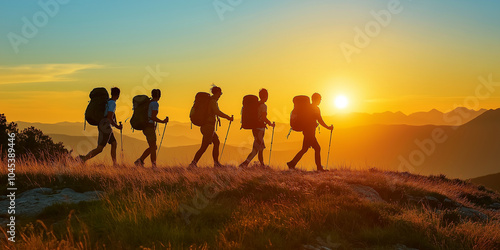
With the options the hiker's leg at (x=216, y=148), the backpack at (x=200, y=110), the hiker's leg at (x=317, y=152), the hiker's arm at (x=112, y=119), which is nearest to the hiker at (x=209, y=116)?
the backpack at (x=200, y=110)

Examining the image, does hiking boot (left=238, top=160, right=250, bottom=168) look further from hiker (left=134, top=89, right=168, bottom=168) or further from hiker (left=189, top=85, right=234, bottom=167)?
hiker (left=134, top=89, right=168, bottom=168)

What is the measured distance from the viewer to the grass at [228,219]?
7301mm

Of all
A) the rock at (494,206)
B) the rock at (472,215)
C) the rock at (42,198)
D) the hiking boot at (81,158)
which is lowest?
the rock at (494,206)

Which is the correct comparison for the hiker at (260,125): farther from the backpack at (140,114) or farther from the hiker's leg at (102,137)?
the hiker's leg at (102,137)

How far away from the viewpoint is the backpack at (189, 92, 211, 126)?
14828 millimetres

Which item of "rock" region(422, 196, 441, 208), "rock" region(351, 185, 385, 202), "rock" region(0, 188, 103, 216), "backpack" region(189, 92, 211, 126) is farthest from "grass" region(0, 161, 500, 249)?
"rock" region(422, 196, 441, 208)

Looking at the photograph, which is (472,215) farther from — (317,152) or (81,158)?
(81,158)

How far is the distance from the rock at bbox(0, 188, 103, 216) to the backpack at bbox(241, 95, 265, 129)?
6437 mm

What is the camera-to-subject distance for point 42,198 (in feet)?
34.1

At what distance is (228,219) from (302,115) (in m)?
8.53

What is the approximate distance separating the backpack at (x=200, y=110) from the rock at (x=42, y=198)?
4580 mm

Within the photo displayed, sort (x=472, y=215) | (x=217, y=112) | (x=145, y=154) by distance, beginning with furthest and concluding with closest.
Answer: (x=145, y=154) → (x=217, y=112) → (x=472, y=215)

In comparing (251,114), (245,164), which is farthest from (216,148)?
(251,114)

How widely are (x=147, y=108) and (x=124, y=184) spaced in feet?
12.6
